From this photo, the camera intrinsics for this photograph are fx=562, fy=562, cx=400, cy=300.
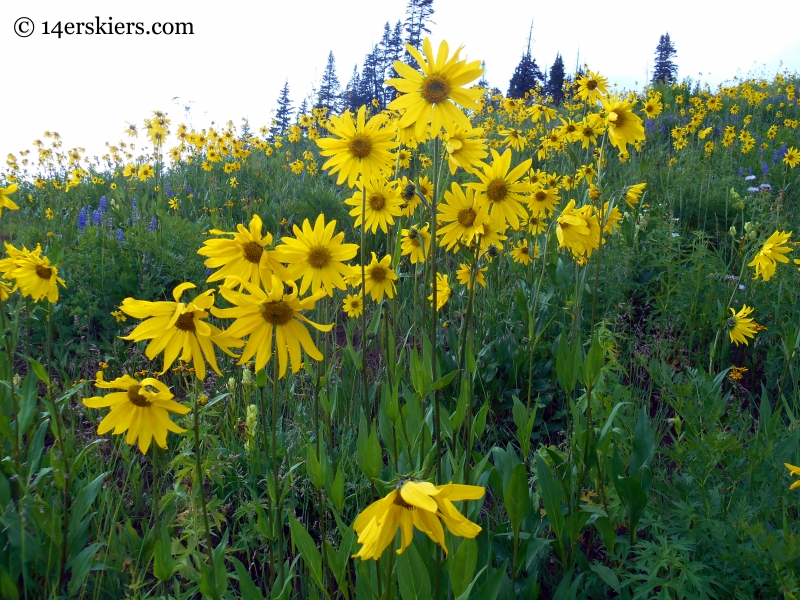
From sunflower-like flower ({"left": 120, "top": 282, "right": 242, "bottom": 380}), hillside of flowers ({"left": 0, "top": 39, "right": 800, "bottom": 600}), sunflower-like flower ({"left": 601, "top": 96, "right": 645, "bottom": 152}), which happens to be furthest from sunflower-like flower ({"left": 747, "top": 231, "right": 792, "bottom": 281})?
sunflower-like flower ({"left": 120, "top": 282, "right": 242, "bottom": 380})

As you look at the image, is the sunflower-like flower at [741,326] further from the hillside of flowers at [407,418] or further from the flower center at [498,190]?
the flower center at [498,190]

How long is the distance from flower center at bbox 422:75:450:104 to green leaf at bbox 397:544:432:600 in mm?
1068

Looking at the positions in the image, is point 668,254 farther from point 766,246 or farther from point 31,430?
point 31,430

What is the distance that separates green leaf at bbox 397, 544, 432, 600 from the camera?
3.89ft

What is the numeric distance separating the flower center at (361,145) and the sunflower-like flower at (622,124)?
3.43ft

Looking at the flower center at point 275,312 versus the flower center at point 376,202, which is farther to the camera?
the flower center at point 376,202

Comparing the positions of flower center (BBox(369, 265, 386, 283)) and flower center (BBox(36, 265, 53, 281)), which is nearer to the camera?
flower center (BBox(36, 265, 53, 281))

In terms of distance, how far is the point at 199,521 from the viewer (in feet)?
5.49

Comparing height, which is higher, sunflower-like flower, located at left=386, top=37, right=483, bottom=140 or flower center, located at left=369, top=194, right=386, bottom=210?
→ sunflower-like flower, located at left=386, top=37, right=483, bottom=140

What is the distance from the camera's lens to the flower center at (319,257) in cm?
152

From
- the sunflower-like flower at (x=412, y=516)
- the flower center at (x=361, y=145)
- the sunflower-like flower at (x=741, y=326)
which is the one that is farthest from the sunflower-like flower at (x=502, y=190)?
the sunflower-like flower at (x=741, y=326)

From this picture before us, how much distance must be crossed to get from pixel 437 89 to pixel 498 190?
0.52 meters

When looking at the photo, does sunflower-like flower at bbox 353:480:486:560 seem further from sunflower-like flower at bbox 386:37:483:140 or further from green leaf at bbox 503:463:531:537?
sunflower-like flower at bbox 386:37:483:140

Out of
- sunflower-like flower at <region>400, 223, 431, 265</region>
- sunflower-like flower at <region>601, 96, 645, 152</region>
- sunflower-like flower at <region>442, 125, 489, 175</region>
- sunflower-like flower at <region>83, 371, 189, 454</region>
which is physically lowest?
sunflower-like flower at <region>83, 371, 189, 454</region>
